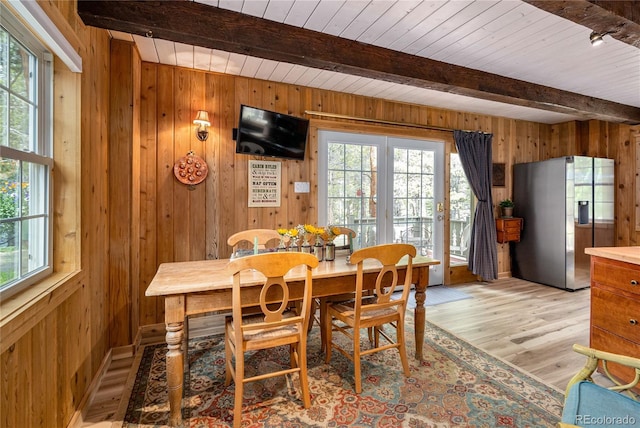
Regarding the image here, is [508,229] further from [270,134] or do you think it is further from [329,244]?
[270,134]

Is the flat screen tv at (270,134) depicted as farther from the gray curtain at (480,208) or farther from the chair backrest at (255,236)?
the gray curtain at (480,208)

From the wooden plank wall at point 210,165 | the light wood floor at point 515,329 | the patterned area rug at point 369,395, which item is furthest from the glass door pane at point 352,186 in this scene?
the patterned area rug at point 369,395

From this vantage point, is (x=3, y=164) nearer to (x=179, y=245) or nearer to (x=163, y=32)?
(x=163, y=32)

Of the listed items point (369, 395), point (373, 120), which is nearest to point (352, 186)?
point (373, 120)

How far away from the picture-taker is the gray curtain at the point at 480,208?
4.35m

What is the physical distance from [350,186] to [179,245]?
2.01 meters

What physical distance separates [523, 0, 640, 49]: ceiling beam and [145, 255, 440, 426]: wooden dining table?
1.68 m

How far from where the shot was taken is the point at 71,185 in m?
1.67

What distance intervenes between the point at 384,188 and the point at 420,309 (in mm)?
1940

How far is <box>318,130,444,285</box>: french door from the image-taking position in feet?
12.0

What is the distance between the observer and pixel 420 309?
7.58 ft

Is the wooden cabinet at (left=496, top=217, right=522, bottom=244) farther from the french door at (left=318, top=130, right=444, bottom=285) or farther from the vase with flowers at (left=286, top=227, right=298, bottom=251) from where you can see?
the vase with flowers at (left=286, top=227, right=298, bottom=251)

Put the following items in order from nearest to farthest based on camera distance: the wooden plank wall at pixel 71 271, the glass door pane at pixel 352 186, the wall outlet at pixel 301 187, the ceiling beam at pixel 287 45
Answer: the wooden plank wall at pixel 71 271 → the ceiling beam at pixel 287 45 → the wall outlet at pixel 301 187 → the glass door pane at pixel 352 186

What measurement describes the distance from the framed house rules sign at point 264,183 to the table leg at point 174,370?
1.70 meters
